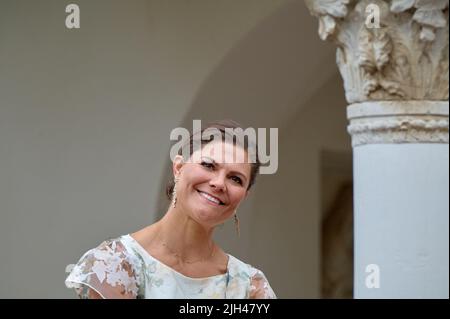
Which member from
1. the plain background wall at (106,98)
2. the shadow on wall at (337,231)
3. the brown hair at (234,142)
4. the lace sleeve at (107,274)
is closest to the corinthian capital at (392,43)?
the plain background wall at (106,98)

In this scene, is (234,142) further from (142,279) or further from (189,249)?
(142,279)

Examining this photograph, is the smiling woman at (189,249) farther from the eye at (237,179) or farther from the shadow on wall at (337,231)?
the shadow on wall at (337,231)

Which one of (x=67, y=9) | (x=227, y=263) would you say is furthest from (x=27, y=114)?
(x=227, y=263)

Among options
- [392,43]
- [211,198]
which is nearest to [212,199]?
[211,198]

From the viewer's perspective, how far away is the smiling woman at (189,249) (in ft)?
7.32

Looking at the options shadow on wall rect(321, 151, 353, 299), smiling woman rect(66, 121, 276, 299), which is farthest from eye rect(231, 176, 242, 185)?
shadow on wall rect(321, 151, 353, 299)

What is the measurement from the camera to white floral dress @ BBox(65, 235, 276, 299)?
2.21 meters

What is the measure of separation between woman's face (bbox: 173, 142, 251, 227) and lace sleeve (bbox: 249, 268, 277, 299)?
0.19 m

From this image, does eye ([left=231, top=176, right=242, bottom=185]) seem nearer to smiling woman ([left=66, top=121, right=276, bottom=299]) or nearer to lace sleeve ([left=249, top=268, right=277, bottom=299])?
smiling woman ([left=66, top=121, right=276, bottom=299])

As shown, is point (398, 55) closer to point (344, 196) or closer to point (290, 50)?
point (290, 50)

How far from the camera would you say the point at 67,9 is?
7062 millimetres
